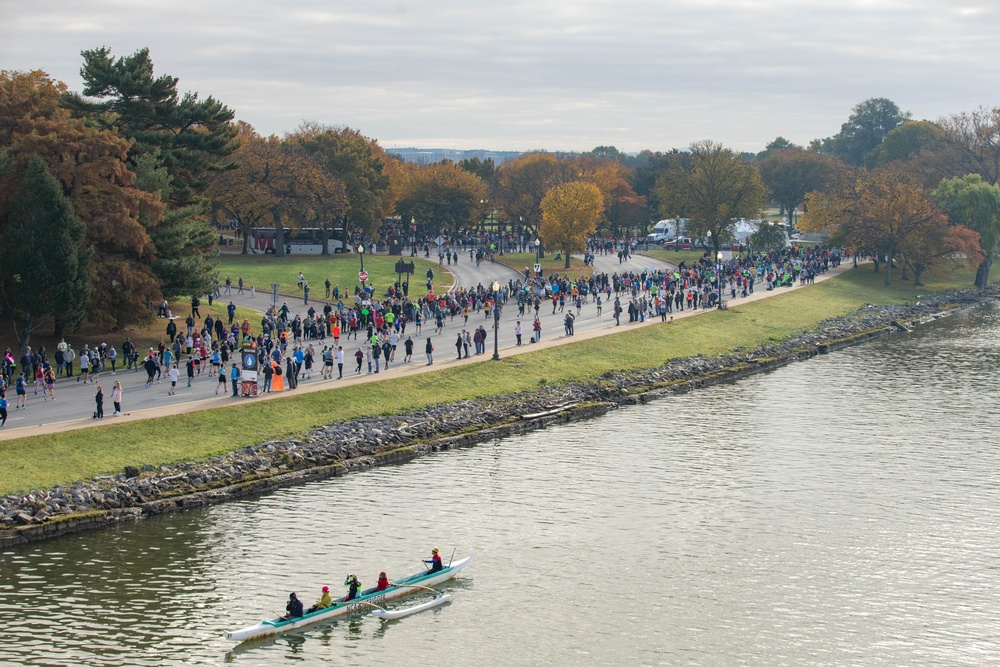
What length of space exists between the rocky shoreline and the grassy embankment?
0.75 metres

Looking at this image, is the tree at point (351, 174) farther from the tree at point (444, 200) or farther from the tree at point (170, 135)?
the tree at point (170, 135)

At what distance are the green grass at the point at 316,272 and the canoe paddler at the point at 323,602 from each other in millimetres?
49445

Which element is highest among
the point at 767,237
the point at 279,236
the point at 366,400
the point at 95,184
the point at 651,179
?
the point at 651,179

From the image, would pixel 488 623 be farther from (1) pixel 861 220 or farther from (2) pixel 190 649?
(1) pixel 861 220

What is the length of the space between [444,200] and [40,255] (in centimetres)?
7029

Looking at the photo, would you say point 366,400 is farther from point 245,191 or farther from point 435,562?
point 245,191

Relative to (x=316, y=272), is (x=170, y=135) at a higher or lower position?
higher

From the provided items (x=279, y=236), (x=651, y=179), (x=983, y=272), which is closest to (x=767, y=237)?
(x=983, y=272)

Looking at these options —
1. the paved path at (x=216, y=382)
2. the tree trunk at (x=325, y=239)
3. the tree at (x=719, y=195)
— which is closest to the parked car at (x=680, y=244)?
the tree at (x=719, y=195)

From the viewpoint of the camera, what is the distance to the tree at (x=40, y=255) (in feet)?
155

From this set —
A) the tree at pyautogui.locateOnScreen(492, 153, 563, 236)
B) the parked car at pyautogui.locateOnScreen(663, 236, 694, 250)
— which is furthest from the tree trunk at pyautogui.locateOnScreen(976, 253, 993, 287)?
the tree at pyautogui.locateOnScreen(492, 153, 563, 236)

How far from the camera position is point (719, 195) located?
364 feet

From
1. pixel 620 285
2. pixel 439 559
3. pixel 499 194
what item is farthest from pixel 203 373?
pixel 499 194

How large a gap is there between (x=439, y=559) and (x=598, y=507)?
27.4 ft
